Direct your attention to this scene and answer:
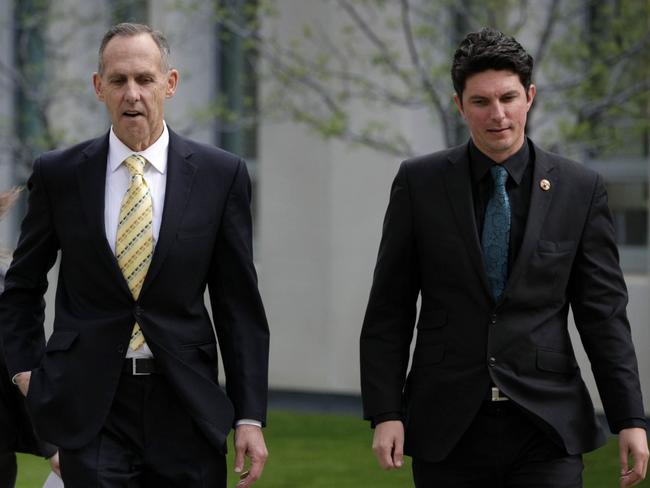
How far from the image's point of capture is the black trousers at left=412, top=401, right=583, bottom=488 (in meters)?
4.09

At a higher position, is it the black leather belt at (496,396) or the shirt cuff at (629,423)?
the black leather belt at (496,396)

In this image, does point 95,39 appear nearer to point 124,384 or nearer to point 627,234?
point 627,234

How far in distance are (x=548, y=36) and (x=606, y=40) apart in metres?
1.18

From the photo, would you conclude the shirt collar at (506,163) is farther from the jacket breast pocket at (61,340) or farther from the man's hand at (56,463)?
the man's hand at (56,463)

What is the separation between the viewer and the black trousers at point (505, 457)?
4086 millimetres

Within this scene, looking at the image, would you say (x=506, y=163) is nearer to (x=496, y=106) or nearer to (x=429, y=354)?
(x=496, y=106)

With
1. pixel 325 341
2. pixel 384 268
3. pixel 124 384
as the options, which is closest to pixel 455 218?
pixel 384 268

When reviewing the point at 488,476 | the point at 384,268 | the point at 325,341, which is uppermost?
the point at 384,268

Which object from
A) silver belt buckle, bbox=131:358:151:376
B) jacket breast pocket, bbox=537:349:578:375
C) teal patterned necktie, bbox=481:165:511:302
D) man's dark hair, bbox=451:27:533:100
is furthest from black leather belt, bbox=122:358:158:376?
man's dark hair, bbox=451:27:533:100

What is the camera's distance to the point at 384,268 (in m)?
4.31

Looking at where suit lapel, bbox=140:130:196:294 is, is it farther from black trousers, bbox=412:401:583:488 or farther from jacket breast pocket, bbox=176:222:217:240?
black trousers, bbox=412:401:583:488

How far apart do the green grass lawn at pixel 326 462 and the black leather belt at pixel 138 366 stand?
14.7ft

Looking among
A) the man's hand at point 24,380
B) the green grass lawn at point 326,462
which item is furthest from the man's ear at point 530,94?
the green grass lawn at point 326,462

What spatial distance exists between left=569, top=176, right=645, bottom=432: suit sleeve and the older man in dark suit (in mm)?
959
